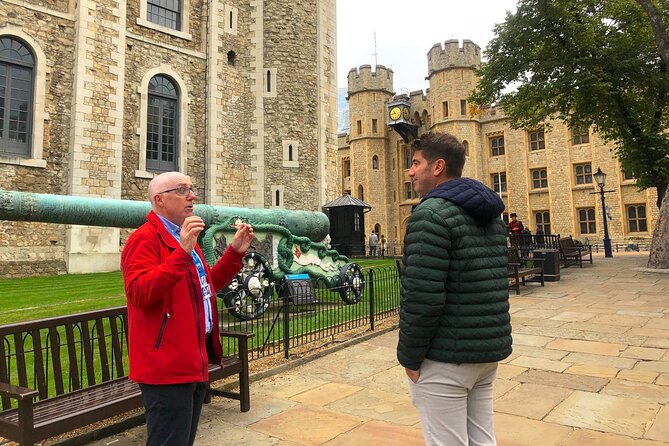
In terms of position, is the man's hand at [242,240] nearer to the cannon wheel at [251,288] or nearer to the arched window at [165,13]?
the cannon wheel at [251,288]

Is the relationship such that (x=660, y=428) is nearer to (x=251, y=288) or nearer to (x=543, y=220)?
(x=251, y=288)

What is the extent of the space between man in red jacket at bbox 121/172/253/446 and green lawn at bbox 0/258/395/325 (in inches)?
243

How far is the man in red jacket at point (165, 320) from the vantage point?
2.02 meters

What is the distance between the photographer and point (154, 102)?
18875 mm

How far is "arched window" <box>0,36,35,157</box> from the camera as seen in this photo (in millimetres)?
15055

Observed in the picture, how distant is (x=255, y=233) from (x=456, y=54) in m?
36.3

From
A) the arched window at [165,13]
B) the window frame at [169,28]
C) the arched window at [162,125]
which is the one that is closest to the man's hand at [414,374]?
the arched window at [162,125]

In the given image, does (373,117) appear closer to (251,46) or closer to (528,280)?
(251,46)

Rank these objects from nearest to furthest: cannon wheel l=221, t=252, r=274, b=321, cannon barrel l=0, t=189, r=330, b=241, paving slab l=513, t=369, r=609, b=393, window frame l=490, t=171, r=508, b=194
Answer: paving slab l=513, t=369, r=609, b=393 → cannon barrel l=0, t=189, r=330, b=241 → cannon wheel l=221, t=252, r=274, b=321 → window frame l=490, t=171, r=508, b=194

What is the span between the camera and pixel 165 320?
2088mm

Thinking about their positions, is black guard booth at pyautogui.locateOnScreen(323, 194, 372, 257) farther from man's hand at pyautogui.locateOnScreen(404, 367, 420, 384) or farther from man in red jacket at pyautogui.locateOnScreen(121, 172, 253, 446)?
man's hand at pyautogui.locateOnScreen(404, 367, 420, 384)

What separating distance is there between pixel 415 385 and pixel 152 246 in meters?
1.39

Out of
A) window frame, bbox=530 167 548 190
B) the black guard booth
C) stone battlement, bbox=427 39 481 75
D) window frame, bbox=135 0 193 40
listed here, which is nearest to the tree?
the black guard booth

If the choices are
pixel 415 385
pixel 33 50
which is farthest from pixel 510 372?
pixel 33 50
